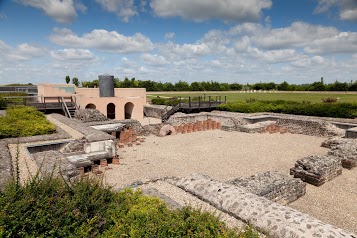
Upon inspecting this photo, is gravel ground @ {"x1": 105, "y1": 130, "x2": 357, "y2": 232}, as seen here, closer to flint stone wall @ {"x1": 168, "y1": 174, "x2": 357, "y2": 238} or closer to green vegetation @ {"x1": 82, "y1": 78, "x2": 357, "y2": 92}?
flint stone wall @ {"x1": 168, "y1": 174, "x2": 357, "y2": 238}

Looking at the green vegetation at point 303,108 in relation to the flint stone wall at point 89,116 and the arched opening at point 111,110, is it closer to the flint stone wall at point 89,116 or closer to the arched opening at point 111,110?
the arched opening at point 111,110

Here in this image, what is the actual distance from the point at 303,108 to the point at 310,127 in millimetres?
3731

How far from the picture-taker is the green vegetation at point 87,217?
12.1 feet

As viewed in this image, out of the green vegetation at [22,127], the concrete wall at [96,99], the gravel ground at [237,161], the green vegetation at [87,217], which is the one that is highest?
the concrete wall at [96,99]

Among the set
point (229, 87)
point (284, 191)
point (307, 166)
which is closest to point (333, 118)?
point (307, 166)

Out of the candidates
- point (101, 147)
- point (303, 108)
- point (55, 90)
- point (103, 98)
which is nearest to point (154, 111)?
point (103, 98)

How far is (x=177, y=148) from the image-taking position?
14.3m

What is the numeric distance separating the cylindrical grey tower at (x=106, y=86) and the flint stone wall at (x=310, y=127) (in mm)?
15904

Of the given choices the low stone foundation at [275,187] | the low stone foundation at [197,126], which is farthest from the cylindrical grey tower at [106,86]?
the low stone foundation at [275,187]

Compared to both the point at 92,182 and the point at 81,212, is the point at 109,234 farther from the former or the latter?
the point at 92,182

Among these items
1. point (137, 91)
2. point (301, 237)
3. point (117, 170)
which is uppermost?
point (137, 91)

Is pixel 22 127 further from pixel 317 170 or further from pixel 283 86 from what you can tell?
pixel 283 86

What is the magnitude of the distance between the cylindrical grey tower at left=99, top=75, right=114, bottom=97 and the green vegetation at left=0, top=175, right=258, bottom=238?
2093 cm

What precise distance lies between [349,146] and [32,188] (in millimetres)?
12760
